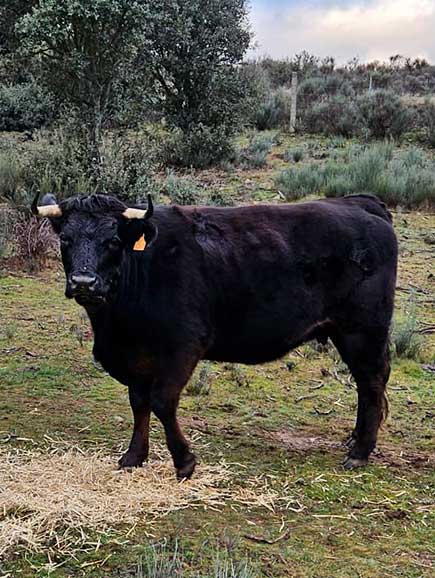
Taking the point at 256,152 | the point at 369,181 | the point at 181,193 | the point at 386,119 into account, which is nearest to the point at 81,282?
the point at 181,193

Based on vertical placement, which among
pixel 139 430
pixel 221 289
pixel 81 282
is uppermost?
pixel 81 282

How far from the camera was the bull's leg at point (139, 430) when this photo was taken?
15.9 ft

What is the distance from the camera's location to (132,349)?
460cm

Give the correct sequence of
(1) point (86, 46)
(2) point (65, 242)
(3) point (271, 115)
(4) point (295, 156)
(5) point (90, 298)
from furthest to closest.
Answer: (3) point (271, 115)
(4) point (295, 156)
(1) point (86, 46)
(2) point (65, 242)
(5) point (90, 298)

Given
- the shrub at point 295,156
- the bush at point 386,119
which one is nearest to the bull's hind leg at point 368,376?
the shrub at point 295,156

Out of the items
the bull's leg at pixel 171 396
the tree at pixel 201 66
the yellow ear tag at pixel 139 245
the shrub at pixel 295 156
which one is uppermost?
the tree at pixel 201 66

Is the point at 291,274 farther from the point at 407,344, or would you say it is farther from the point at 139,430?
the point at 407,344

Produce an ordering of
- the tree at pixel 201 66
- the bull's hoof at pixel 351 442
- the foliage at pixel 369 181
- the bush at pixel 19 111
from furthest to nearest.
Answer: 1. the bush at pixel 19 111
2. the tree at pixel 201 66
3. the foliage at pixel 369 181
4. the bull's hoof at pixel 351 442

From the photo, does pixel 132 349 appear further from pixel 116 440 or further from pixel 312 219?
pixel 312 219

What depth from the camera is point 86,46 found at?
13.2 metres

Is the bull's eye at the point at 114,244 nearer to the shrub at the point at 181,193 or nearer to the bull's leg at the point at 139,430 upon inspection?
the bull's leg at the point at 139,430

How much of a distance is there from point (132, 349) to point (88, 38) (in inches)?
381

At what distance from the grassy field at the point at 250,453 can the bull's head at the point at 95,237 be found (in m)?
1.17

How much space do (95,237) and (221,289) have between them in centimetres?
90
